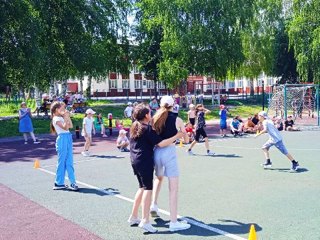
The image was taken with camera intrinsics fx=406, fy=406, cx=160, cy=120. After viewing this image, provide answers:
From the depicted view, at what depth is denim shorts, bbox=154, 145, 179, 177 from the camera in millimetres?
5719

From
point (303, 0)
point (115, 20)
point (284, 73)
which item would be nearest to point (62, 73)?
point (115, 20)

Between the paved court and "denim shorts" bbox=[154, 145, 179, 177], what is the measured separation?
84 cm

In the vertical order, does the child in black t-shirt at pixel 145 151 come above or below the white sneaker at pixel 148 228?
above

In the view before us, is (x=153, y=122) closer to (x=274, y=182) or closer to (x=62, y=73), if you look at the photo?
(x=274, y=182)

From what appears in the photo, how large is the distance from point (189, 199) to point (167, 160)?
6.68 feet

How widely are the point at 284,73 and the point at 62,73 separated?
2776cm

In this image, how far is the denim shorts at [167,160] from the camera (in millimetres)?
5719

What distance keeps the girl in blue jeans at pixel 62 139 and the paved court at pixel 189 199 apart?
1.08 ft

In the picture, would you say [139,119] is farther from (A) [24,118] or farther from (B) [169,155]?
(A) [24,118]

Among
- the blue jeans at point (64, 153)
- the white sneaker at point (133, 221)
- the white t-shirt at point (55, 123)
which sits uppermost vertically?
the white t-shirt at point (55, 123)

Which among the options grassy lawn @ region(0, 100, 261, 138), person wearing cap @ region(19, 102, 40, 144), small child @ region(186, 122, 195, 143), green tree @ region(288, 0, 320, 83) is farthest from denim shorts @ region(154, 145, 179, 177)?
green tree @ region(288, 0, 320, 83)

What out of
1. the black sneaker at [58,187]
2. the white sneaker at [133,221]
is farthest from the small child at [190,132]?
the white sneaker at [133,221]

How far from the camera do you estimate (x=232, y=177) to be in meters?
9.37

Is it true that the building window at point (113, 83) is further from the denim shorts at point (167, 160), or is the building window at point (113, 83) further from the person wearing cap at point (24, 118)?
the denim shorts at point (167, 160)
